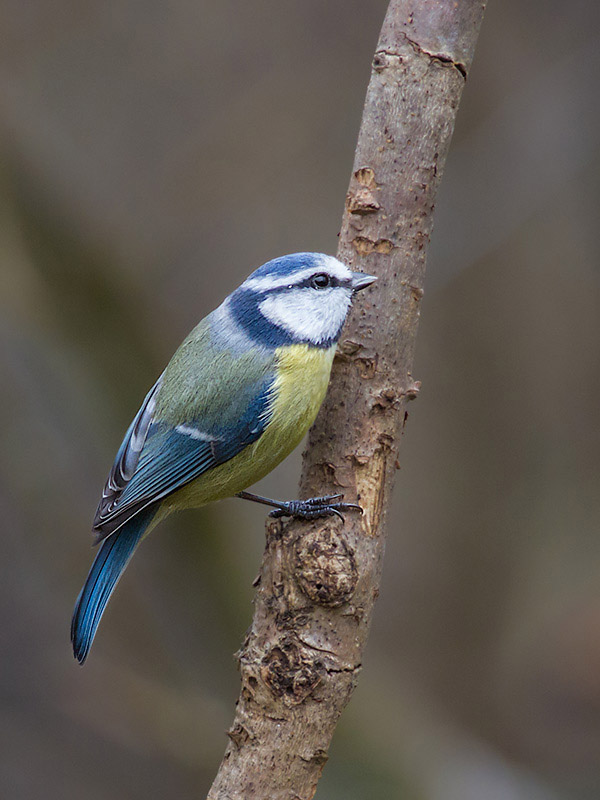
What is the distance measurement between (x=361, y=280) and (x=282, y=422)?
13.7 inches

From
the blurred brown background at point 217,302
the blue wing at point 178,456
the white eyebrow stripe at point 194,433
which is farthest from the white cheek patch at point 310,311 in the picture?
the blurred brown background at point 217,302

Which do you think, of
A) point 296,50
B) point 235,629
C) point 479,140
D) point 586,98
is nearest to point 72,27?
point 296,50

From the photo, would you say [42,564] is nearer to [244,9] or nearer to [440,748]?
[440,748]

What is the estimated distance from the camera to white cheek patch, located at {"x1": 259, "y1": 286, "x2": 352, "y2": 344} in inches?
70.8

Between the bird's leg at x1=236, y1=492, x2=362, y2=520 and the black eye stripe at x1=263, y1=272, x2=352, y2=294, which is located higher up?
the black eye stripe at x1=263, y1=272, x2=352, y2=294

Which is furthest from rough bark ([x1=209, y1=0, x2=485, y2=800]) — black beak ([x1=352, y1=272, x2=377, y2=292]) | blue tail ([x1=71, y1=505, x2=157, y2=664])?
blue tail ([x1=71, y1=505, x2=157, y2=664])

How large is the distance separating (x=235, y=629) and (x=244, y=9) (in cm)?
234

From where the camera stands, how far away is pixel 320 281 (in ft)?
6.07

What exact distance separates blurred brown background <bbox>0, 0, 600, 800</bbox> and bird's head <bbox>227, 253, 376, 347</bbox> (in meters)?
1.00

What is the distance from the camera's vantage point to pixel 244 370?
1853 mm

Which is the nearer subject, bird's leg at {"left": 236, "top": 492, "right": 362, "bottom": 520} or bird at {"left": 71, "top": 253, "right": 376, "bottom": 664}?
bird's leg at {"left": 236, "top": 492, "right": 362, "bottom": 520}

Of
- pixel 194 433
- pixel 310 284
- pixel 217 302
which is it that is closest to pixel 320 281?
pixel 310 284

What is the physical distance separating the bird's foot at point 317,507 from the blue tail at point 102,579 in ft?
1.26

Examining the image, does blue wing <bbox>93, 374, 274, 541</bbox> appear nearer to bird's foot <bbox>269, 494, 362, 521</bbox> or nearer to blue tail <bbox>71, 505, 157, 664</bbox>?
blue tail <bbox>71, 505, 157, 664</bbox>
